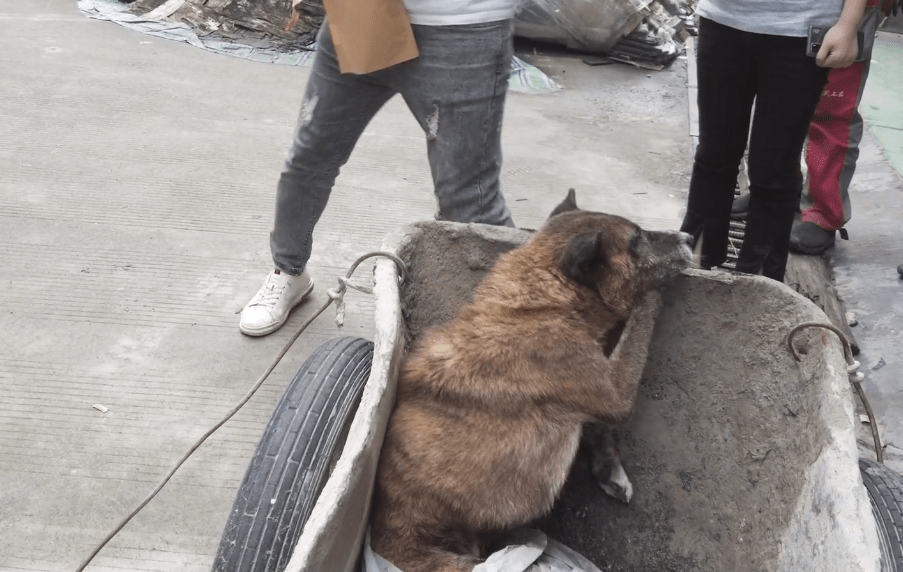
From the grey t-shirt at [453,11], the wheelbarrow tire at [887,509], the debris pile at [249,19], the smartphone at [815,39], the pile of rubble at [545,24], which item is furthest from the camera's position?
the debris pile at [249,19]

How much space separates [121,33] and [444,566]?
8179 millimetres

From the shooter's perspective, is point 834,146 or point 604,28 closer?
point 834,146

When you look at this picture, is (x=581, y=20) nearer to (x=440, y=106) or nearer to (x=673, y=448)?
(x=440, y=106)

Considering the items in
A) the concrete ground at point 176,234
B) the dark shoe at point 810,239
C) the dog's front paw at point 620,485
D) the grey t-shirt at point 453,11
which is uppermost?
the grey t-shirt at point 453,11

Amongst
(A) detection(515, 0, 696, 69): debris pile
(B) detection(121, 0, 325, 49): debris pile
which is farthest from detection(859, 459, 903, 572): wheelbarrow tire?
(B) detection(121, 0, 325, 49): debris pile

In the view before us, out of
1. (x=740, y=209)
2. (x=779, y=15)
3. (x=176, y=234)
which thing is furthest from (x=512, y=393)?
(x=740, y=209)

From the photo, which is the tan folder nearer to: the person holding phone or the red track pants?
the person holding phone

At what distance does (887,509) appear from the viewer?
77.2 inches

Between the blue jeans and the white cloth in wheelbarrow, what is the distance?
1202 millimetres

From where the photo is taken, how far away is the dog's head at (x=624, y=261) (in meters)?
2.29

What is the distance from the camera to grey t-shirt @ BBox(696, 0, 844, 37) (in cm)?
289

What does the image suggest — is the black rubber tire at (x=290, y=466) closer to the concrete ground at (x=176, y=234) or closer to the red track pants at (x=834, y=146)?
the concrete ground at (x=176, y=234)

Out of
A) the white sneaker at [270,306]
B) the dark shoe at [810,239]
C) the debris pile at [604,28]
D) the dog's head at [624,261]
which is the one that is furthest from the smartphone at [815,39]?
the debris pile at [604,28]

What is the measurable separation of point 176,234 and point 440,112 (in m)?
2.61
